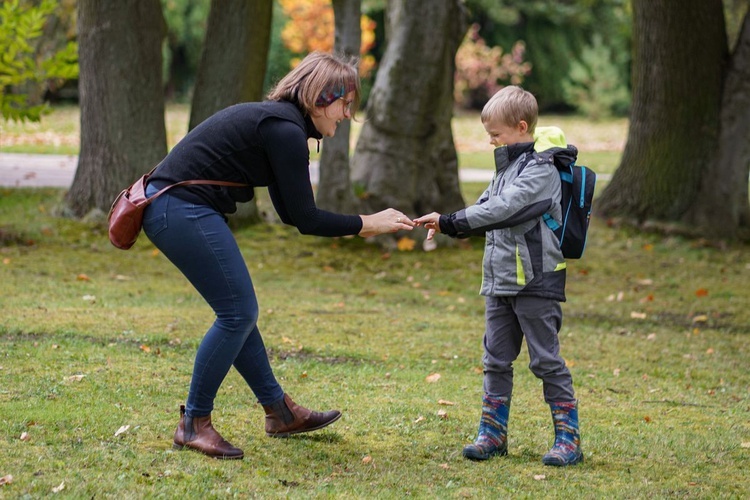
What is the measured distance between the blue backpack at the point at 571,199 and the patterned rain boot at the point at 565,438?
0.70m

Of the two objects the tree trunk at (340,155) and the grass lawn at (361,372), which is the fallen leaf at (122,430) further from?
the tree trunk at (340,155)

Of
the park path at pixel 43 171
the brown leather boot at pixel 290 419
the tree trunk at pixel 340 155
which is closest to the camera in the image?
the brown leather boot at pixel 290 419

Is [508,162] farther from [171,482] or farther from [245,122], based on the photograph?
[171,482]

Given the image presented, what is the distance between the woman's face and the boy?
0.59 metres

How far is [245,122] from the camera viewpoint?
13.6 ft

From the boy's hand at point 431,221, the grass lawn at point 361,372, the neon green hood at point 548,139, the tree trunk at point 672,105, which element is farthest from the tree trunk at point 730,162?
the boy's hand at point 431,221

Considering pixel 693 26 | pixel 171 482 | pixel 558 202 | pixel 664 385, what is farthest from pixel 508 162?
pixel 693 26

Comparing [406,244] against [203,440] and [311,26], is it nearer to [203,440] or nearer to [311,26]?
[203,440]

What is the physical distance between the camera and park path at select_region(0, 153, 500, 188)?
1512 cm

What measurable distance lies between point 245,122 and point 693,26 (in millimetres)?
9336

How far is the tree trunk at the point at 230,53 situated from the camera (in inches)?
448

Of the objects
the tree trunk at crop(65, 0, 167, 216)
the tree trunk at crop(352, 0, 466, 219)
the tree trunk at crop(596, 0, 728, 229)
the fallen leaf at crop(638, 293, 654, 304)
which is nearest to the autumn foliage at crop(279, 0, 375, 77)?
the tree trunk at crop(596, 0, 728, 229)

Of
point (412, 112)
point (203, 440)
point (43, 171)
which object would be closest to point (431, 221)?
point (203, 440)

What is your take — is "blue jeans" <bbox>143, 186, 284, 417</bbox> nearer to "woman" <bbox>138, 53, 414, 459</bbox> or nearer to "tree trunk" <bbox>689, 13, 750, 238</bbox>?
"woman" <bbox>138, 53, 414, 459</bbox>
